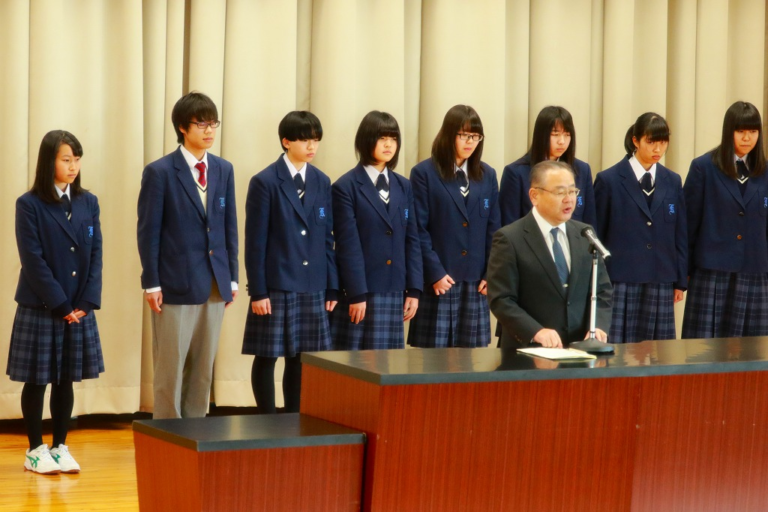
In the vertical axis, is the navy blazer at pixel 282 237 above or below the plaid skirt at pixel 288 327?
above

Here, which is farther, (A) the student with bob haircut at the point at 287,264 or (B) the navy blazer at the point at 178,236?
(A) the student with bob haircut at the point at 287,264

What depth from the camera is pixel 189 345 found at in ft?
13.5

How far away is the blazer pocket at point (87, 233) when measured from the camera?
416 centimetres

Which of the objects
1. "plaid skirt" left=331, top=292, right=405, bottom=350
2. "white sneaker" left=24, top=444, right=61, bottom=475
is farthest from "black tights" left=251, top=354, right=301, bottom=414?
"white sneaker" left=24, top=444, right=61, bottom=475

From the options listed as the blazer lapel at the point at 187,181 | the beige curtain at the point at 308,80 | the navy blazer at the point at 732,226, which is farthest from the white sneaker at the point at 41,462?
the navy blazer at the point at 732,226

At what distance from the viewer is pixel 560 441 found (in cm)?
267

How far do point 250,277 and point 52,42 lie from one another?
148cm

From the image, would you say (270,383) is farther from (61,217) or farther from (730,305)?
(730,305)

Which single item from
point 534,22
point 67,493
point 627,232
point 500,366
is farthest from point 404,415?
point 534,22

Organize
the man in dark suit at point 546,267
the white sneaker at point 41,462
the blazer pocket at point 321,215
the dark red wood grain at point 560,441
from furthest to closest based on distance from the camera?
1. the blazer pocket at point 321,215
2. the white sneaker at point 41,462
3. the man in dark suit at point 546,267
4. the dark red wood grain at point 560,441

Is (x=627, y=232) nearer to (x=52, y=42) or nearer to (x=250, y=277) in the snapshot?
(x=250, y=277)

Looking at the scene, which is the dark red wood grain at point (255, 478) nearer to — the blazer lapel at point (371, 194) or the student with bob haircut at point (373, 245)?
the student with bob haircut at point (373, 245)

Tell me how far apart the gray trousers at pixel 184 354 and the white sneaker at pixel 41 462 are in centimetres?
44

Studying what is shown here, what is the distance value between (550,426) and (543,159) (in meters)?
2.33
